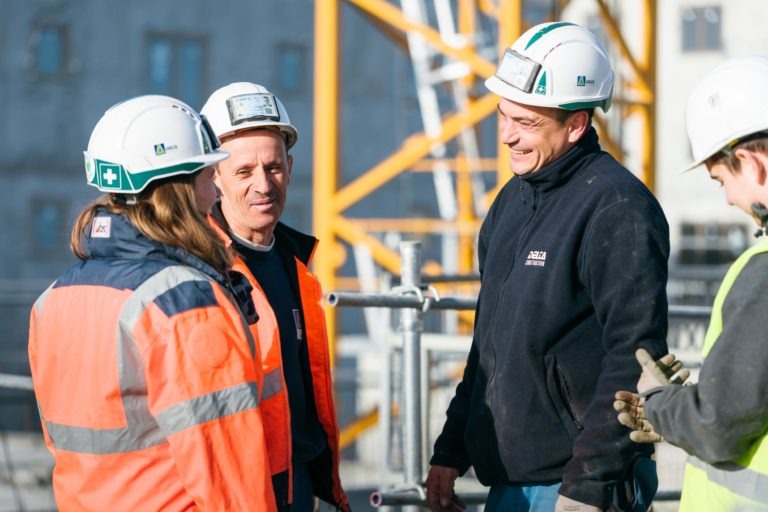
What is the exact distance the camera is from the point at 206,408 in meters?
2.75

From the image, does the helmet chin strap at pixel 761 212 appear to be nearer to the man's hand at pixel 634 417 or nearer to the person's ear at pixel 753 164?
the person's ear at pixel 753 164

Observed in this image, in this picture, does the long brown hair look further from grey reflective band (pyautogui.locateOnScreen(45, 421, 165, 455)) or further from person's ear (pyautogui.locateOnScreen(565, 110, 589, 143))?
person's ear (pyautogui.locateOnScreen(565, 110, 589, 143))

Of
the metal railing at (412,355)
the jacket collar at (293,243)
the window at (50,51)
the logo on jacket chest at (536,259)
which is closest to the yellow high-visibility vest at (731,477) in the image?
the logo on jacket chest at (536,259)

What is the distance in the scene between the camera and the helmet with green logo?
2959 millimetres

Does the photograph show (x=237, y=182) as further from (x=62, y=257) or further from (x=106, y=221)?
(x=62, y=257)

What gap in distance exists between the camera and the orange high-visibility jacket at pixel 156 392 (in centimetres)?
274

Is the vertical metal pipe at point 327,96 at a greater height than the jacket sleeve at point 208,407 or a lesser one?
greater

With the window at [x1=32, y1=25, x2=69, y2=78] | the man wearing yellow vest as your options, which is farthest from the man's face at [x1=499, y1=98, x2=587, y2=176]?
the window at [x1=32, y1=25, x2=69, y2=78]

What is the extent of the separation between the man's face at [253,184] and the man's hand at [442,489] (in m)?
0.91

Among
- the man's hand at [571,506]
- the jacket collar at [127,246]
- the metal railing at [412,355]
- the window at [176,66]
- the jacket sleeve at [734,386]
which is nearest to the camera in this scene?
the jacket sleeve at [734,386]

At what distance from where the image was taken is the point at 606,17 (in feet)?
37.4

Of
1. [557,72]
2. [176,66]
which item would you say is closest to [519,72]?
[557,72]

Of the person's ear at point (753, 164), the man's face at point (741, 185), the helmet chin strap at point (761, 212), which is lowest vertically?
the helmet chin strap at point (761, 212)

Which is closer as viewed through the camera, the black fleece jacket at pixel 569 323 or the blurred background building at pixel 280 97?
the black fleece jacket at pixel 569 323
